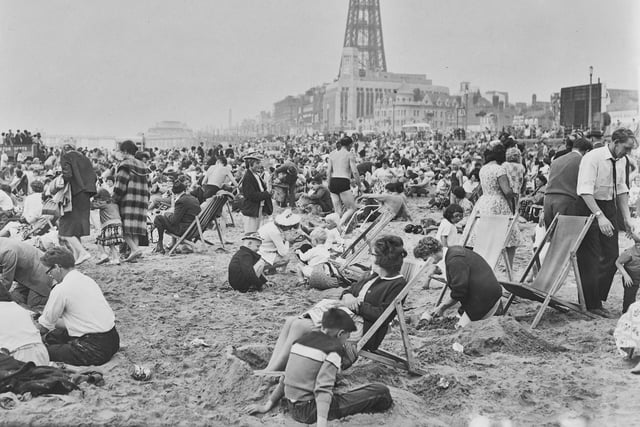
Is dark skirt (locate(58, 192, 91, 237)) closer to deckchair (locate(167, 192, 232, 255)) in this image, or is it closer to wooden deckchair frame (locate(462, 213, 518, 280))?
deckchair (locate(167, 192, 232, 255))

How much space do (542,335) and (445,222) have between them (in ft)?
7.41

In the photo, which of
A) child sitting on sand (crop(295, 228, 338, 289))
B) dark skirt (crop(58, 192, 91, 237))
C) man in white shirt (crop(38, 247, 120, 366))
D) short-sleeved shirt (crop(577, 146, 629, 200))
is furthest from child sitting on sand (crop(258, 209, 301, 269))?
short-sleeved shirt (crop(577, 146, 629, 200))

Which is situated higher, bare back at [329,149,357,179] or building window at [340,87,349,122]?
building window at [340,87,349,122]

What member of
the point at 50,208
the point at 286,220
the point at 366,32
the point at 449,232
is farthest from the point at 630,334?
the point at 366,32

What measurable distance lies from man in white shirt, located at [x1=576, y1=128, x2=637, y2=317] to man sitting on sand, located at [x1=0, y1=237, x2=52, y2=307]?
14.2ft

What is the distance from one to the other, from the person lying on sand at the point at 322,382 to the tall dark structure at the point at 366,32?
164m

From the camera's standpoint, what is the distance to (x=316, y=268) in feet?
25.1

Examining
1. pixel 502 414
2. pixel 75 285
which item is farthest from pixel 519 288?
pixel 75 285

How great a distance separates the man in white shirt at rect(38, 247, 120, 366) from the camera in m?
4.93

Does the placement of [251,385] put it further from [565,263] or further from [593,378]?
[565,263]

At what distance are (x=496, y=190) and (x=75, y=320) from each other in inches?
148

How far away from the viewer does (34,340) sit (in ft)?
15.2

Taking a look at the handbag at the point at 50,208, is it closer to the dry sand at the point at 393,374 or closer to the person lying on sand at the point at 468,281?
the dry sand at the point at 393,374

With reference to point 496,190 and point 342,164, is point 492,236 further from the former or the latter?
point 342,164
